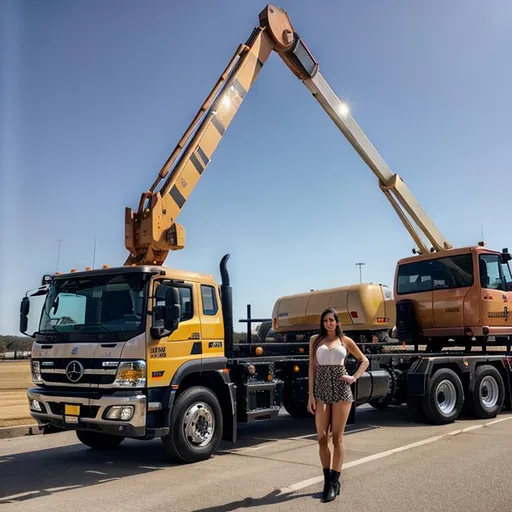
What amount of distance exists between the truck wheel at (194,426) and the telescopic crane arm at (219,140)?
245 centimetres

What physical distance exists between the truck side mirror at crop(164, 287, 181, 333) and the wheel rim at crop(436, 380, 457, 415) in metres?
6.38

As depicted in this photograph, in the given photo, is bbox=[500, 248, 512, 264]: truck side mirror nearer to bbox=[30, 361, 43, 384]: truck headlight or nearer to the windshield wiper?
the windshield wiper

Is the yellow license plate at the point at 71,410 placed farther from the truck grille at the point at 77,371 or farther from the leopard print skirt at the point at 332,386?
the leopard print skirt at the point at 332,386

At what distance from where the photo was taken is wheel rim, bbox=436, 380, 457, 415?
11193mm

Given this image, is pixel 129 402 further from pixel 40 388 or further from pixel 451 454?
pixel 451 454

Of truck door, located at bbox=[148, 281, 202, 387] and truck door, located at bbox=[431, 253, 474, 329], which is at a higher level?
truck door, located at bbox=[431, 253, 474, 329]

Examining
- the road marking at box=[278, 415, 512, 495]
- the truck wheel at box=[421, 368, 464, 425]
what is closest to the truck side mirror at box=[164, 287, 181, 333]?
the road marking at box=[278, 415, 512, 495]

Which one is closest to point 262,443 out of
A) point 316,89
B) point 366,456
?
point 366,456

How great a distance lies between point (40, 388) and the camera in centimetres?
774

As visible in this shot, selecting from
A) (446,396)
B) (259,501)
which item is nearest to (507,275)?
(446,396)

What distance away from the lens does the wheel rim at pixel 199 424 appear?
7496 millimetres

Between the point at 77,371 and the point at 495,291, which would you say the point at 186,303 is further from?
the point at 495,291

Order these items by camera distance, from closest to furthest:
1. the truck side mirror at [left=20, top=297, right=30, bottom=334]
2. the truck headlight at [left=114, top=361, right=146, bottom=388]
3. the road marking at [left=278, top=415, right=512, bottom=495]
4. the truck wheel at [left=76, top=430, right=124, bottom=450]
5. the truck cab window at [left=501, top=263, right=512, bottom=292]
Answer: the road marking at [left=278, top=415, right=512, bottom=495] < the truck headlight at [left=114, top=361, right=146, bottom=388] < the truck side mirror at [left=20, top=297, right=30, bottom=334] < the truck wheel at [left=76, top=430, right=124, bottom=450] < the truck cab window at [left=501, top=263, right=512, bottom=292]

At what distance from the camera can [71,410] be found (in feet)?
23.4
